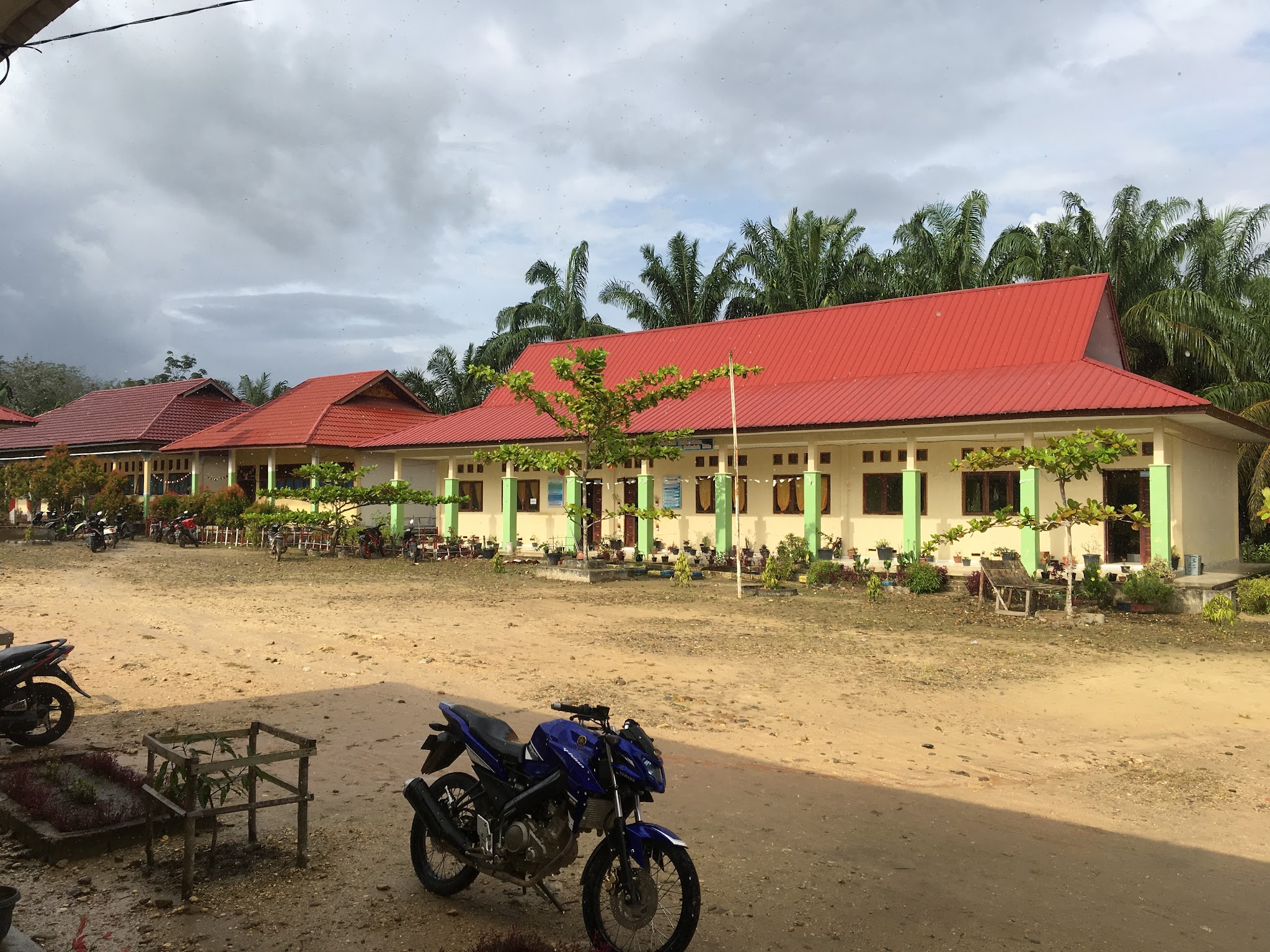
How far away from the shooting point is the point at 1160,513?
50.3 ft

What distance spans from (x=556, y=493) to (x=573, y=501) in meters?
1.28

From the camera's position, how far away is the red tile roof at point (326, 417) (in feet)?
93.8

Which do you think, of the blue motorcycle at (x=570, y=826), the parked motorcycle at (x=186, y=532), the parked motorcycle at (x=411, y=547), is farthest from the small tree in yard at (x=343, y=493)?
the blue motorcycle at (x=570, y=826)

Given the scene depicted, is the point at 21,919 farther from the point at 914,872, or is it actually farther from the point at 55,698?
the point at 914,872

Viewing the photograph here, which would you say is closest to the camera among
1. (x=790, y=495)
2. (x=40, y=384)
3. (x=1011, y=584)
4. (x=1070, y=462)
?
(x=1070, y=462)

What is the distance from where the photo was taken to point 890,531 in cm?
1911

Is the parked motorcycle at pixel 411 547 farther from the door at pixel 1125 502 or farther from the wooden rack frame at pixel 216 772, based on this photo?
the wooden rack frame at pixel 216 772

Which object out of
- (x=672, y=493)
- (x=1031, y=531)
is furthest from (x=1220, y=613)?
(x=672, y=493)

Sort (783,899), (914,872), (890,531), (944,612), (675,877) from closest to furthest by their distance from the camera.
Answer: (675,877), (783,899), (914,872), (944,612), (890,531)

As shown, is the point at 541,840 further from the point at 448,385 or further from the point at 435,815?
the point at 448,385

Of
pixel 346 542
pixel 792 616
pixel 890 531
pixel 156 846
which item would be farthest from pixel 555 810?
pixel 346 542

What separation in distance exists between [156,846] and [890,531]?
53.3 ft

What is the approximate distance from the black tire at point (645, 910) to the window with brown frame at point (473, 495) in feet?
71.6

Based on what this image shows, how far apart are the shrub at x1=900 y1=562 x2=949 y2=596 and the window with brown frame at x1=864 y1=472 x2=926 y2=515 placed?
2.32 metres
